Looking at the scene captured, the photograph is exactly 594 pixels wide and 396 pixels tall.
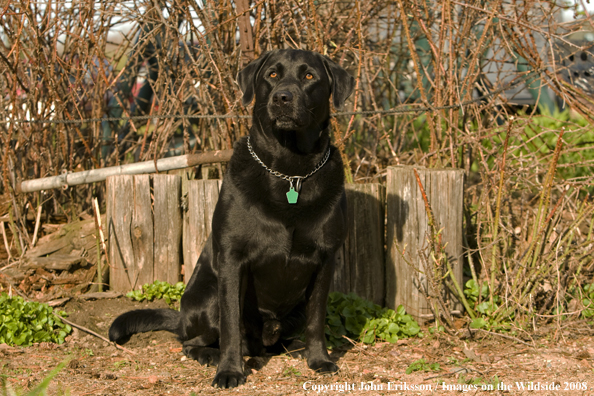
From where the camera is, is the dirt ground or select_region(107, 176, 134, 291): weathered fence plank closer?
the dirt ground

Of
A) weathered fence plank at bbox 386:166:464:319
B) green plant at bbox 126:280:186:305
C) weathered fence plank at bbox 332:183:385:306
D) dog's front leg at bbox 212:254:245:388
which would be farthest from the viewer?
green plant at bbox 126:280:186:305

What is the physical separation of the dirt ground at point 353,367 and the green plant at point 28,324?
0.22ft

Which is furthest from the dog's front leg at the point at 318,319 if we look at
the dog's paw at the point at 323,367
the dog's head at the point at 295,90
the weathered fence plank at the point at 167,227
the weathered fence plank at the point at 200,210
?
the weathered fence plank at the point at 167,227

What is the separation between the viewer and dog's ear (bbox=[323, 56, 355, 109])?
331cm

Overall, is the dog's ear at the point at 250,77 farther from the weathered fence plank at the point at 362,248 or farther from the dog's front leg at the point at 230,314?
Result: the weathered fence plank at the point at 362,248

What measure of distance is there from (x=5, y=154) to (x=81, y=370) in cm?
207

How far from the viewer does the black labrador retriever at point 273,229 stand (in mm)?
2982

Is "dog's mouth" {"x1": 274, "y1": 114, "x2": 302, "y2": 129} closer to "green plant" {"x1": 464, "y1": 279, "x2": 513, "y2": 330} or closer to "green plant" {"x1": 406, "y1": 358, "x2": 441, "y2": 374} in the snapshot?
"green plant" {"x1": 406, "y1": 358, "x2": 441, "y2": 374}

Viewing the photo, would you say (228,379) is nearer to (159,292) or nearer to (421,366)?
(421,366)

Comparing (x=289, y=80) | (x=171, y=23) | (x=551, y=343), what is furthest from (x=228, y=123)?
(x=551, y=343)

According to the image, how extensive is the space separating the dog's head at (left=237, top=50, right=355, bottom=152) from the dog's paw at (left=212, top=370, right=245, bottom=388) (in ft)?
4.04

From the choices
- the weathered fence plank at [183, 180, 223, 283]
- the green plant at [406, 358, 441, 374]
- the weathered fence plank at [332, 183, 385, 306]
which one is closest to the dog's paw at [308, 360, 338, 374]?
the green plant at [406, 358, 441, 374]

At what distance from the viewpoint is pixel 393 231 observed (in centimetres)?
393

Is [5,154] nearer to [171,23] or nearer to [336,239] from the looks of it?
[171,23]
